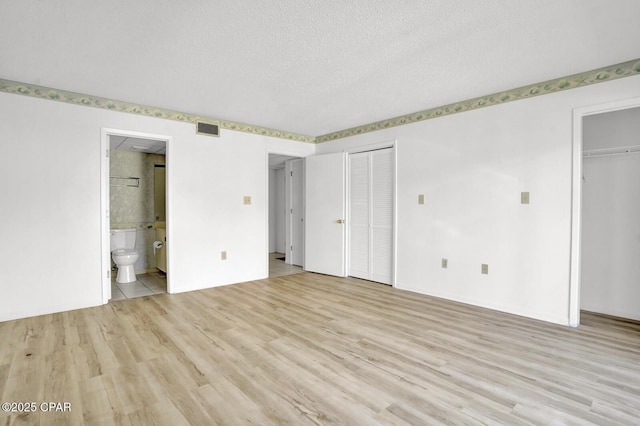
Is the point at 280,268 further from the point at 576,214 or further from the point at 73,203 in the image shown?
the point at 576,214

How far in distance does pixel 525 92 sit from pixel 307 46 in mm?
2401

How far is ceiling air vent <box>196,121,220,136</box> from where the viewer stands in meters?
4.34

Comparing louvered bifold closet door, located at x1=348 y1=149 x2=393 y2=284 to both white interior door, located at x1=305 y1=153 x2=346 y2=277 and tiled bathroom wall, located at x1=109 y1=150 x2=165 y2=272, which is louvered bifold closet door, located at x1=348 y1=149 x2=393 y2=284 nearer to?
white interior door, located at x1=305 y1=153 x2=346 y2=277

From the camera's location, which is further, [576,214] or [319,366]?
[576,214]

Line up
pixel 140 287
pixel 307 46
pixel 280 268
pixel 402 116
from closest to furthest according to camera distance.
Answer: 1. pixel 307 46
2. pixel 402 116
3. pixel 140 287
4. pixel 280 268

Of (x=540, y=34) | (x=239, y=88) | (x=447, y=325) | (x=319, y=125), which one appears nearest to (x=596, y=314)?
(x=447, y=325)

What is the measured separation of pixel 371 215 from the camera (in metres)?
4.83

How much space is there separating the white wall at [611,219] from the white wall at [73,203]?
4.50m

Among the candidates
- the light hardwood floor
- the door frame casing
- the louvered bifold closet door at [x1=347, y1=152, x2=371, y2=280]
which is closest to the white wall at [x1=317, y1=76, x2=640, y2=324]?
the door frame casing

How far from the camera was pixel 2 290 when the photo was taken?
312cm

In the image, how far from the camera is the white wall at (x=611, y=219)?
3.22 m

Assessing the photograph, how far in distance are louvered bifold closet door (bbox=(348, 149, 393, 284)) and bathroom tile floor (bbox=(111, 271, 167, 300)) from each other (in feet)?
9.54

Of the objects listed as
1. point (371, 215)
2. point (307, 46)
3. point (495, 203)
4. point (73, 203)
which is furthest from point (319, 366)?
point (73, 203)

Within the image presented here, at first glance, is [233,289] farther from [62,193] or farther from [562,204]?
[562,204]
